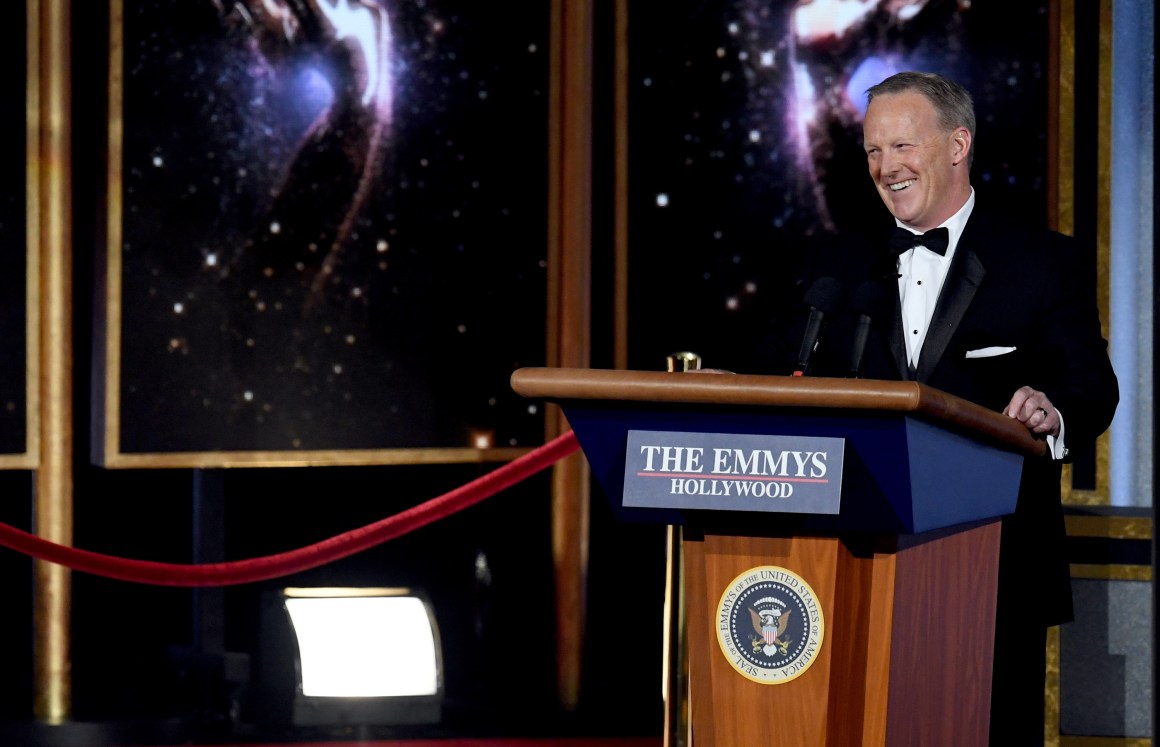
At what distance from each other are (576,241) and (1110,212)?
151cm

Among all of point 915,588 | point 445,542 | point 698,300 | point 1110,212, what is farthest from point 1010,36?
point 915,588

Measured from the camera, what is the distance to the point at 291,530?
427cm

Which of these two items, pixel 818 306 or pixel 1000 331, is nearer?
pixel 818 306

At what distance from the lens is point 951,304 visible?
7.60 ft

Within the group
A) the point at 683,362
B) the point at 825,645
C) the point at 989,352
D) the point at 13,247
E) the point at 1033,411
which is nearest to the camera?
the point at 825,645

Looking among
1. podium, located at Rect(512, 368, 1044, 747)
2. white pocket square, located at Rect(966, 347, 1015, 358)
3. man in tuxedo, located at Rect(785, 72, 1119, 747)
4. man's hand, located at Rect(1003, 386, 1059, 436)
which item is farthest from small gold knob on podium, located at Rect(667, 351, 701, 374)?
podium, located at Rect(512, 368, 1044, 747)

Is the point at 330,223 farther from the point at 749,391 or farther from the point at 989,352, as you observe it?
the point at 749,391

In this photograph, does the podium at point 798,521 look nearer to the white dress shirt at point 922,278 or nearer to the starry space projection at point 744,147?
the white dress shirt at point 922,278

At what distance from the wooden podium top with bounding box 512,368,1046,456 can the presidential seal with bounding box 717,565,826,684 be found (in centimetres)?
25

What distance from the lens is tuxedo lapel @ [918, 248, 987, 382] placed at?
90.0 inches

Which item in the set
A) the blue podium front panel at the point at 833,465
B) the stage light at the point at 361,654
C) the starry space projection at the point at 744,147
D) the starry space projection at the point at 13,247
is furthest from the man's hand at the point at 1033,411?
the starry space projection at the point at 13,247

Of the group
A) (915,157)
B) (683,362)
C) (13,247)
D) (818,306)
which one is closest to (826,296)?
(818,306)

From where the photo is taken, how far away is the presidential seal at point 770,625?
181cm

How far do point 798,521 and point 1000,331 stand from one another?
0.72m
